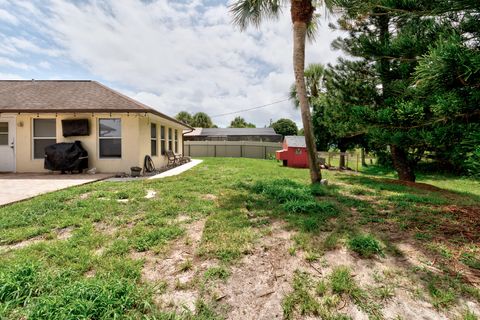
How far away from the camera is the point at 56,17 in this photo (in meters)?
7.66

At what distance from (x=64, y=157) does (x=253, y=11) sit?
26.7 feet

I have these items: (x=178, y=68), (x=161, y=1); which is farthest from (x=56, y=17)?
(x=178, y=68)

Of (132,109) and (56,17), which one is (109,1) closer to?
(56,17)

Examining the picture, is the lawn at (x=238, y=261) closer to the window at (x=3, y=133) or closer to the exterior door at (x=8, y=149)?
the exterior door at (x=8, y=149)

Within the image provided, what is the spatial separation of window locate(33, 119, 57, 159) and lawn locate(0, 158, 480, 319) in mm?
5753

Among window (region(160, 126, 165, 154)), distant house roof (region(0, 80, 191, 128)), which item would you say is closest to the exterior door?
distant house roof (region(0, 80, 191, 128))

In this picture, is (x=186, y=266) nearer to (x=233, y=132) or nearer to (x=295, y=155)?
(x=295, y=155)

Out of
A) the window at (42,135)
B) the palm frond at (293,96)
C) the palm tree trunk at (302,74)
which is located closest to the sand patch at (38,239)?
the palm tree trunk at (302,74)

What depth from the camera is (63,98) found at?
30.2ft

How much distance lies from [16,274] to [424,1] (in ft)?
17.5

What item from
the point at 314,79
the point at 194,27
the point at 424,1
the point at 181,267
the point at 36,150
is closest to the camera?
the point at 181,267

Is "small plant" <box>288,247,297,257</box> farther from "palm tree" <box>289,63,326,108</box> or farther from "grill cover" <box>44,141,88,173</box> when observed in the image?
"palm tree" <box>289,63,326,108</box>

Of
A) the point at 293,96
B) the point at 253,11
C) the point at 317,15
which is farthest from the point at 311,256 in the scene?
the point at 293,96

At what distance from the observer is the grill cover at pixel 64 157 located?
315 inches
